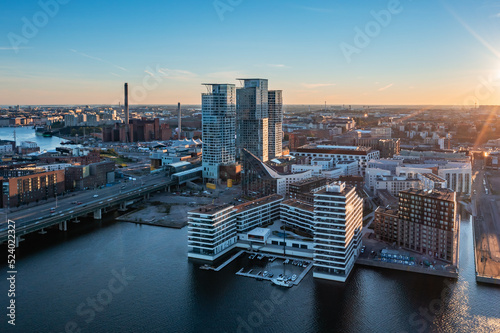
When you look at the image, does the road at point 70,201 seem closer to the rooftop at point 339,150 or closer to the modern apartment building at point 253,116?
the modern apartment building at point 253,116

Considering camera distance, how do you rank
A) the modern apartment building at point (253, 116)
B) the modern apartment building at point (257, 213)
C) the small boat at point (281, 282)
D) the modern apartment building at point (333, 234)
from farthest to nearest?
1. the modern apartment building at point (253, 116)
2. the modern apartment building at point (257, 213)
3. the modern apartment building at point (333, 234)
4. the small boat at point (281, 282)

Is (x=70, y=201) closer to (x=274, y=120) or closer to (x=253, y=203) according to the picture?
(x=253, y=203)

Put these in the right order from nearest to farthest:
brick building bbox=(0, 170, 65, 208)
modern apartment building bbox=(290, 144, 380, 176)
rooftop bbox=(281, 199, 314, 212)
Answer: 1. rooftop bbox=(281, 199, 314, 212)
2. brick building bbox=(0, 170, 65, 208)
3. modern apartment building bbox=(290, 144, 380, 176)

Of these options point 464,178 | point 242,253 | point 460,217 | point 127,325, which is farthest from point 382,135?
point 127,325

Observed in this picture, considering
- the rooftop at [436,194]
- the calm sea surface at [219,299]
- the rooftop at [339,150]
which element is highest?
the rooftop at [339,150]

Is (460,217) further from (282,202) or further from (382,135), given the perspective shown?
(382,135)

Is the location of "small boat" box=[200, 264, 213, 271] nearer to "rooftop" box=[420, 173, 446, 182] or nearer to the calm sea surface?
the calm sea surface

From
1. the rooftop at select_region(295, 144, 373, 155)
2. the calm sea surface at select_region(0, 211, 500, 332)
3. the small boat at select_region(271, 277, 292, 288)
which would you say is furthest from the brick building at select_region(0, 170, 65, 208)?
the rooftop at select_region(295, 144, 373, 155)

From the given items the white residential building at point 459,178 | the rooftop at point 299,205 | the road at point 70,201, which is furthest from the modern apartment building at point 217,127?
the white residential building at point 459,178
